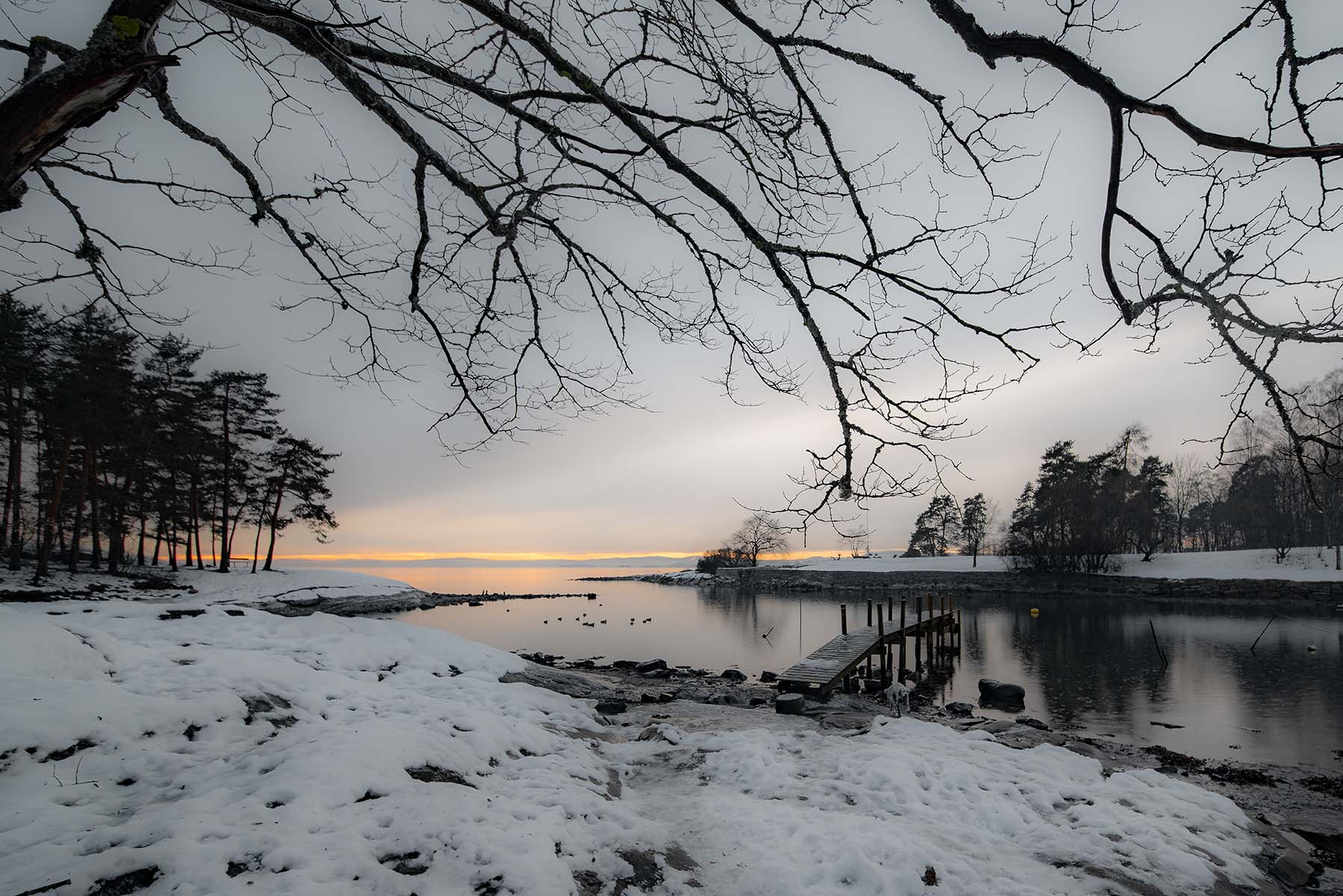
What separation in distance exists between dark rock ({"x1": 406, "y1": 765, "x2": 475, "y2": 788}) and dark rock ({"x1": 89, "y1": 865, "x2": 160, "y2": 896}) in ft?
6.07

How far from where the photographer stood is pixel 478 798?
4531 mm

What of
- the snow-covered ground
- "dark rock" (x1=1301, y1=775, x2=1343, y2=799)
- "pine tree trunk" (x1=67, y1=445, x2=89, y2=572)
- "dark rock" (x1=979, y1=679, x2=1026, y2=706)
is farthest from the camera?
the snow-covered ground

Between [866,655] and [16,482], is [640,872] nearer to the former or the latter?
[866,655]

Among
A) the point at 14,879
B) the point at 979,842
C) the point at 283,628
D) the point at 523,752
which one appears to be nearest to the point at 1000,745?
the point at 979,842

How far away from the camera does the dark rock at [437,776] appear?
469 cm

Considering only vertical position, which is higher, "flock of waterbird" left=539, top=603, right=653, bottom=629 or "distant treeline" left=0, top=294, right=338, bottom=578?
"distant treeline" left=0, top=294, right=338, bottom=578

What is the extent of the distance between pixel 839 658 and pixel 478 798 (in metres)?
13.9

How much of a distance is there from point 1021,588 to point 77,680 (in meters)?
61.9

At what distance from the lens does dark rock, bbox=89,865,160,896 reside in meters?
2.76

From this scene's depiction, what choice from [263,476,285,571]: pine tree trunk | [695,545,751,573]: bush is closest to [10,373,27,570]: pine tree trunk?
[263,476,285,571]: pine tree trunk

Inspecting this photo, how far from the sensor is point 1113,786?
6.77 metres

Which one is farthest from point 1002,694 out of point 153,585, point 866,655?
point 153,585

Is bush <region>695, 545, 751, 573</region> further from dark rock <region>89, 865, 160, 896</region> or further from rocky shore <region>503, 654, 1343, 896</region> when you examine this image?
dark rock <region>89, 865, 160, 896</region>

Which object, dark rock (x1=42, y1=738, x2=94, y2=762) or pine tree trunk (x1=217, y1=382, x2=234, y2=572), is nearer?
dark rock (x1=42, y1=738, x2=94, y2=762)
